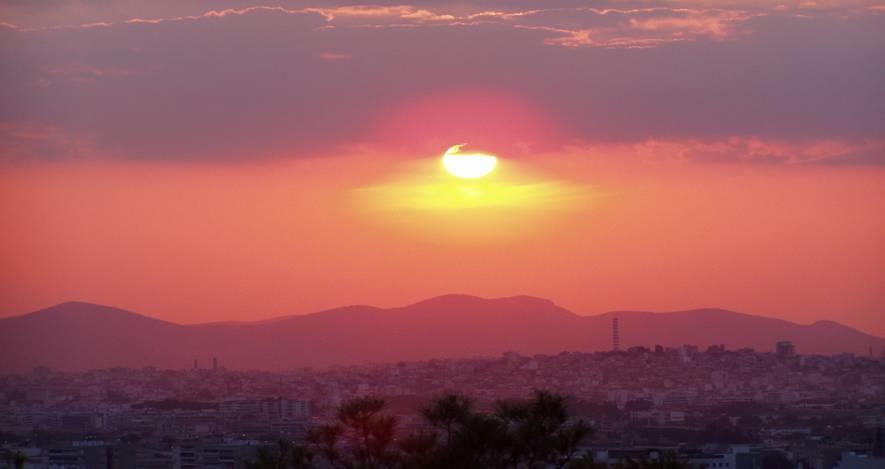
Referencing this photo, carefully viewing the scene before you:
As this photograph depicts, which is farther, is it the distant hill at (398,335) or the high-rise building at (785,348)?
the high-rise building at (785,348)

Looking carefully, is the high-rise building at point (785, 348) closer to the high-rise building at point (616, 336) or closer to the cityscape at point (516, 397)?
the cityscape at point (516, 397)

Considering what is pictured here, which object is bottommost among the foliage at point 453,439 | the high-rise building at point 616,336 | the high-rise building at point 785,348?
the foliage at point 453,439

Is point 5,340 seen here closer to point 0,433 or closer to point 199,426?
point 199,426

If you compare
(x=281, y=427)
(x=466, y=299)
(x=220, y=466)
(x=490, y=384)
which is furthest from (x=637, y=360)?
(x=220, y=466)

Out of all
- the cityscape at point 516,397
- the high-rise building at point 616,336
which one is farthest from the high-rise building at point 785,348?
the high-rise building at point 616,336

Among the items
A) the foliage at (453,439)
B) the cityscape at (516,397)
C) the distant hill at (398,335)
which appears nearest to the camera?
the foliage at (453,439)

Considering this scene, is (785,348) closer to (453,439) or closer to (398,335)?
(398,335)

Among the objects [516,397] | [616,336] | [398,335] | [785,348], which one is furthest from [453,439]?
[398,335]
